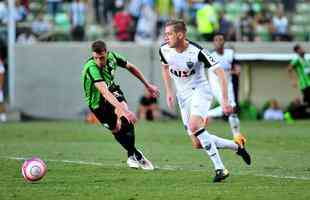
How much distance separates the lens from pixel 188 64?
42.5ft

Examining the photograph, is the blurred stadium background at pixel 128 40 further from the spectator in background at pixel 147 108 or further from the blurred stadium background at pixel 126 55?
the spectator in background at pixel 147 108

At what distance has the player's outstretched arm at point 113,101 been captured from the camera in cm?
1291

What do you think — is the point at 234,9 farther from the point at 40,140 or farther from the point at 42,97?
the point at 40,140

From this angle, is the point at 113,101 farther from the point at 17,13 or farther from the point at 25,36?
the point at 25,36

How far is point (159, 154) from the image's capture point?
56.3 ft

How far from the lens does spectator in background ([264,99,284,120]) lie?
28397mm

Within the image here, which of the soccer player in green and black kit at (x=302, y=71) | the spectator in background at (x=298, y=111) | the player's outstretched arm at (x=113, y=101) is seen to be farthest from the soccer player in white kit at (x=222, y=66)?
the spectator in background at (x=298, y=111)

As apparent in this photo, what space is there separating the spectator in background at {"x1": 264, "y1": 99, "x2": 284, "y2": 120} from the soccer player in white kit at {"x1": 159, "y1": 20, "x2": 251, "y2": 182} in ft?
49.0

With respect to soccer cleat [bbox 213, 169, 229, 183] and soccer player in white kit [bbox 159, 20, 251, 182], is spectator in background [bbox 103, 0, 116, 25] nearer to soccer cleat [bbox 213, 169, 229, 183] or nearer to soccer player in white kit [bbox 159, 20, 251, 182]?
soccer player in white kit [bbox 159, 20, 251, 182]

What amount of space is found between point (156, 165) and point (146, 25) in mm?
15400

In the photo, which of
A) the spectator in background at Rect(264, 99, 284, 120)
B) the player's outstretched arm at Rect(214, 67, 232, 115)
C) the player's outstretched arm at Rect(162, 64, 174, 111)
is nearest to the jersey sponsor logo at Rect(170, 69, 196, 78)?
the player's outstretched arm at Rect(162, 64, 174, 111)

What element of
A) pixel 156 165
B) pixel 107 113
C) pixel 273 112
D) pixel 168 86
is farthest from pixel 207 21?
pixel 168 86

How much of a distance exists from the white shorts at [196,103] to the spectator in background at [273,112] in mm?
15318

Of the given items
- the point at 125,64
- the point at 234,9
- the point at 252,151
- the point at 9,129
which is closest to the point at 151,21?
the point at 234,9
